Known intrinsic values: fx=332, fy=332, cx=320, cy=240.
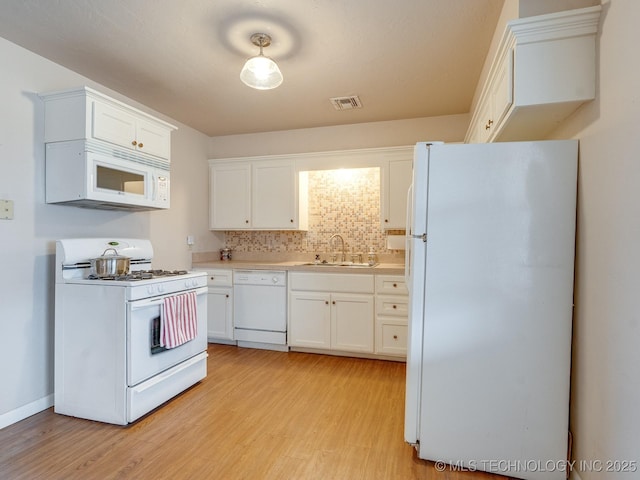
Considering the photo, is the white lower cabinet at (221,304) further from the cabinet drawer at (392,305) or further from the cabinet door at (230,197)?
the cabinet drawer at (392,305)

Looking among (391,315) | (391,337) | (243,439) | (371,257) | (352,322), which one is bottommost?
(243,439)

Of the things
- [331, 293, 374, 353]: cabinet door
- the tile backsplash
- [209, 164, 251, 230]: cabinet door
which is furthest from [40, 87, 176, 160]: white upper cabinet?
[331, 293, 374, 353]: cabinet door

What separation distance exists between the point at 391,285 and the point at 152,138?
95.5 inches

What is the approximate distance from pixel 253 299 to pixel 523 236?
263cm

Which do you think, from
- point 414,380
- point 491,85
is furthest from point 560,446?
point 491,85

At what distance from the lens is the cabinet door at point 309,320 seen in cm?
332

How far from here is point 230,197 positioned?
3984mm

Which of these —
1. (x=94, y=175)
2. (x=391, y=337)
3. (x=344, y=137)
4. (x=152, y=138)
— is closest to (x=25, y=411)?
(x=94, y=175)

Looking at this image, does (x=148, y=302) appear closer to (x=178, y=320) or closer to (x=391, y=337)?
(x=178, y=320)

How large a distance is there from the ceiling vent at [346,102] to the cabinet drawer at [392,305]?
1850 millimetres

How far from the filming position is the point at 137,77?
2645 mm

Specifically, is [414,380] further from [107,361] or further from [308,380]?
[107,361]

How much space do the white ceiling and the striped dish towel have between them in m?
1.73

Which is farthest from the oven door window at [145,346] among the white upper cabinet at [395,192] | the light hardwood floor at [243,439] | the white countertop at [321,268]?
the white upper cabinet at [395,192]
